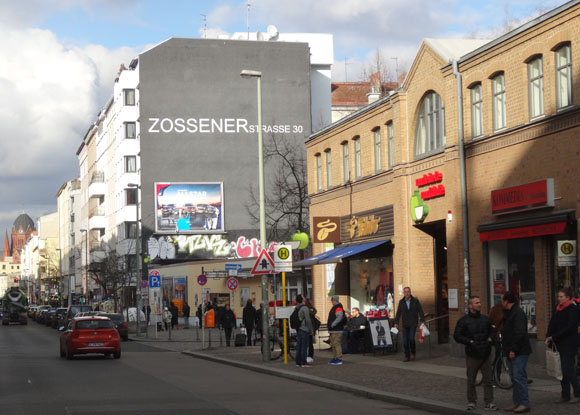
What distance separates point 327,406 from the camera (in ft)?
52.9

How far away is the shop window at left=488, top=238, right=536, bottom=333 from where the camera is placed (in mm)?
22812

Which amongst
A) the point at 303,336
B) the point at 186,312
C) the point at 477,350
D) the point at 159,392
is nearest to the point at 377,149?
the point at 303,336

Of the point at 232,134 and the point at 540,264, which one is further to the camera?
the point at 232,134

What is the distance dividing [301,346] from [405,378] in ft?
16.7

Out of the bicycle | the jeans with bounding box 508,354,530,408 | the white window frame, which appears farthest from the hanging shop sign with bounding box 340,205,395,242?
the jeans with bounding box 508,354,530,408

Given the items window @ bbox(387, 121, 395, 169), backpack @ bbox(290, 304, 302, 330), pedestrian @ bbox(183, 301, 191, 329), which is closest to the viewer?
backpack @ bbox(290, 304, 302, 330)

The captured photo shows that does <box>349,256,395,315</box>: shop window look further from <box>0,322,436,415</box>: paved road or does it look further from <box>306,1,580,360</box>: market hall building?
<box>0,322,436,415</box>: paved road

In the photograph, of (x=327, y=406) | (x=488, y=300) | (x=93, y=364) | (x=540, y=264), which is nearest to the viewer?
(x=327, y=406)

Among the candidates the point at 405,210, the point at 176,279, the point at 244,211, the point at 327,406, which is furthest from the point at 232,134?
the point at 327,406

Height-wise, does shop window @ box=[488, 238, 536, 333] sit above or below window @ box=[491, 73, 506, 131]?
below

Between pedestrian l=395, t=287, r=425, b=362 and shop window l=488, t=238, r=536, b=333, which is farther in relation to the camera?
pedestrian l=395, t=287, r=425, b=362

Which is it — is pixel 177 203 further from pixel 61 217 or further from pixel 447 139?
pixel 61 217

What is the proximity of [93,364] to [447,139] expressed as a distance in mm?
11783

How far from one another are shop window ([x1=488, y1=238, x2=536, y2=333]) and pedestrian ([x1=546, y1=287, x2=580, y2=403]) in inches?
290
